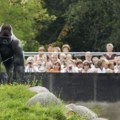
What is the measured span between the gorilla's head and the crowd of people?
3414 mm

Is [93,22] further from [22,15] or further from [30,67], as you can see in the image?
[30,67]

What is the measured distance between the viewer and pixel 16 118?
988cm

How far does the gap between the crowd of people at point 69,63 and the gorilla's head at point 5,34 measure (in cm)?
341

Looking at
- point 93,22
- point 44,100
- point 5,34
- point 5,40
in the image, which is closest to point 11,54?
point 5,40

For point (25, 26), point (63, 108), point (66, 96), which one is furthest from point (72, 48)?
point (63, 108)

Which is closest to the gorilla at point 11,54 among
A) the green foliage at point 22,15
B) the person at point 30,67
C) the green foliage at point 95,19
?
the person at point 30,67

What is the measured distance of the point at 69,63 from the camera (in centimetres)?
1700

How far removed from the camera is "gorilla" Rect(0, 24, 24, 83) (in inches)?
533

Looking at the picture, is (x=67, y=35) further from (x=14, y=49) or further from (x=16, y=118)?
(x=16, y=118)

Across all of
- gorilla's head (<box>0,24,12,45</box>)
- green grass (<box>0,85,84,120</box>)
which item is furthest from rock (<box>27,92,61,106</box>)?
gorilla's head (<box>0,24,12,45</box>)

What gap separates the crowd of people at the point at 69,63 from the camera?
17.0 meters

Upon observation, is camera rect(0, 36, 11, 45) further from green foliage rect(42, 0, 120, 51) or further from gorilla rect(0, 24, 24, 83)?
green foliage rect(42, 0, 120, 51)

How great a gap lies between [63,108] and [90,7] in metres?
21.9

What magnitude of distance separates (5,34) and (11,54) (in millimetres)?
523
